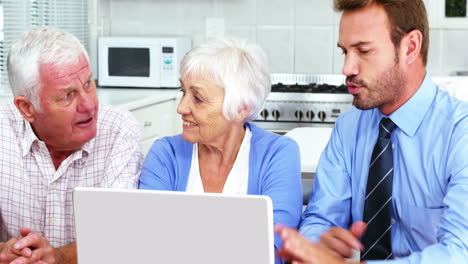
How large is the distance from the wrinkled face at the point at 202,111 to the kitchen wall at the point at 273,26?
2.91 metres

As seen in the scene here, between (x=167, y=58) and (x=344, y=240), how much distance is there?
3288 millimetres

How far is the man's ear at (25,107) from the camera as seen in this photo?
2152 millimetres

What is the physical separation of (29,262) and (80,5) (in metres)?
3.43

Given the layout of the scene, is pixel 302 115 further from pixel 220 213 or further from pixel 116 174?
pixel 220 213

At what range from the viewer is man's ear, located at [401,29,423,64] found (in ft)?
6.12

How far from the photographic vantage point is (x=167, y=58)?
483 centimetres

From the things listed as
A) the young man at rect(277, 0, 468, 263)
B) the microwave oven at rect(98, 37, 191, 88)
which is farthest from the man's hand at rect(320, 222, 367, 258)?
the microwave oven at rect(98, 37, 191, 88)

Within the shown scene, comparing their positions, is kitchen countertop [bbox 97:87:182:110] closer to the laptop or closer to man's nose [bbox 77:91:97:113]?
man's nose [bbox 77:91:97:113]

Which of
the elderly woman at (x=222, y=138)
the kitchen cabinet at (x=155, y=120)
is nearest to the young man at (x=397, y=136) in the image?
the elderly woman at (x=222, y=138)

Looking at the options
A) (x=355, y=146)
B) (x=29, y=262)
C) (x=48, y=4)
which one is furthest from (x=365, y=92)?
(x=48, y=4)

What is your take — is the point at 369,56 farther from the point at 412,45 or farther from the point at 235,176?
the point at 235,176

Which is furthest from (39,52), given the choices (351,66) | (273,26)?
(273,26)

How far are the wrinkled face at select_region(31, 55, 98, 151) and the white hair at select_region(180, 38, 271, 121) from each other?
258 mm

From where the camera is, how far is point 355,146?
2021 mm
